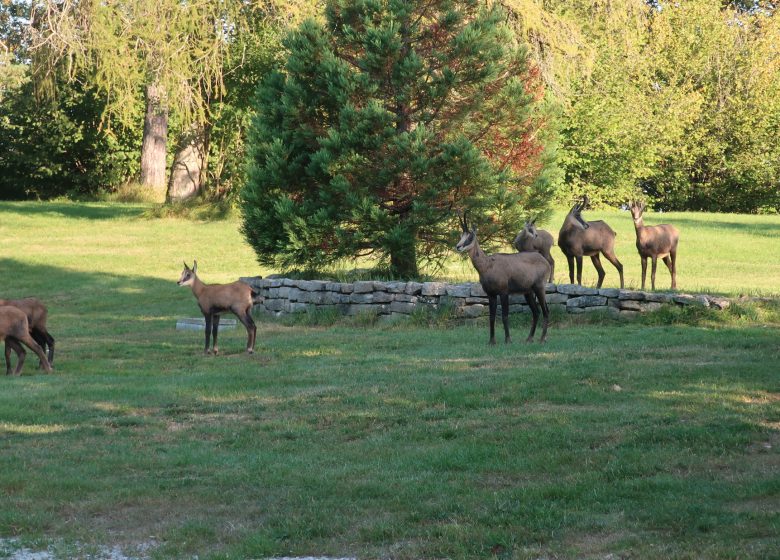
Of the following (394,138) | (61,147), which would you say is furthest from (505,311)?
(61,147)

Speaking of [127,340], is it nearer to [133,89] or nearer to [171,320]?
[171,320]

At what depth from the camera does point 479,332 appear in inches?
651

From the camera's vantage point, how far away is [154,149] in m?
41.2

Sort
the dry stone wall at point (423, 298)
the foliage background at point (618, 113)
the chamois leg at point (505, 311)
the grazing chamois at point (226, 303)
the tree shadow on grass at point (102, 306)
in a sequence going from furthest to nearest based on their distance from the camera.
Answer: the foliage background at point (618, 113) < the tree shadow on grass at point (102, 306) < the dry stone wall at point (423, 298) < the grazing chamois at point (226, 303) < the chamois leg at point (505, 311)

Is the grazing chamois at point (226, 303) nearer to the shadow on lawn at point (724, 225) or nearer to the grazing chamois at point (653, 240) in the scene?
the grazing chamois at point (653, 240)

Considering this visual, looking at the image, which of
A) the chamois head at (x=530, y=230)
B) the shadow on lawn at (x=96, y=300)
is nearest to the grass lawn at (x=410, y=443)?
the chamois head at (x=530, y=230)

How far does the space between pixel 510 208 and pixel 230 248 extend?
41.4ft

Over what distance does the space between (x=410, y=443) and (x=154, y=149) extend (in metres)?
33.1

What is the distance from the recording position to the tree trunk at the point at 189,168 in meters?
39.2

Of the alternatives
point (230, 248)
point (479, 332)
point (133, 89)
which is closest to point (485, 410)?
point (479, 332)

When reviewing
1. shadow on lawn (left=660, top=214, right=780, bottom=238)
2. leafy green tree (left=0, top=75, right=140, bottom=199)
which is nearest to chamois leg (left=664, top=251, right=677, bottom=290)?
shadow on lawn (left=660, top=214, right=780, bottom=238)

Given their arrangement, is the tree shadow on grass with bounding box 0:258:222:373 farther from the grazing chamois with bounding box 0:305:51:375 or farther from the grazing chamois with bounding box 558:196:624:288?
the grazing chamois with bounding box 558:196:624:288

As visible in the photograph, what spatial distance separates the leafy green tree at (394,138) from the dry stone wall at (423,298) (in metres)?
0.76

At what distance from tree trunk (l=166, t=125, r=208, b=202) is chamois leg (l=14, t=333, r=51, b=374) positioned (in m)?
24.6
